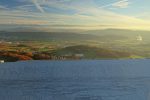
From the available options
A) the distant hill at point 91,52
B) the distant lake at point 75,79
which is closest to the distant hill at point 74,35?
the distant hill at point 91,52

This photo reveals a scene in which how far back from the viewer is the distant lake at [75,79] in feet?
14.9

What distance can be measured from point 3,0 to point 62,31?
0.81 m

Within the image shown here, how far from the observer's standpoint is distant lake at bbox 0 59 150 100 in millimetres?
4547

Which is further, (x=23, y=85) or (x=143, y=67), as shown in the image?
(x=143, y=67)

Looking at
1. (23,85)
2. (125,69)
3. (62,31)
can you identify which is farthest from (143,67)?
(23,85)

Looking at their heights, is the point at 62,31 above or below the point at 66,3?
below

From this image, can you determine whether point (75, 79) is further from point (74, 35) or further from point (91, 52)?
point (74, 35)

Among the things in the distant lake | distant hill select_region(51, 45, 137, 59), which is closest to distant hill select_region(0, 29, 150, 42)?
distant hill select_region(51, 45, 137, 59)

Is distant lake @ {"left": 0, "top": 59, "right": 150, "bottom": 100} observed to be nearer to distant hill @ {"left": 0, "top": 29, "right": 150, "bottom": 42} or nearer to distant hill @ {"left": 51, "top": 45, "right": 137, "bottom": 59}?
distant hill @ {"left": 51, "top": 45, "right": 137, "bottom": 59}

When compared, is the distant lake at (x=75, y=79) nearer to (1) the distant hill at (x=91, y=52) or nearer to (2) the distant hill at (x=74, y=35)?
(1) the distant hill at (x=91, y=52)

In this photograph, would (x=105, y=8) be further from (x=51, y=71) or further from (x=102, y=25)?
(x=51, y=71)

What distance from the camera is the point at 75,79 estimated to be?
5172mm

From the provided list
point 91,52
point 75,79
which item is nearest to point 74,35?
point 91,52

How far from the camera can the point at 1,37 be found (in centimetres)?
505
